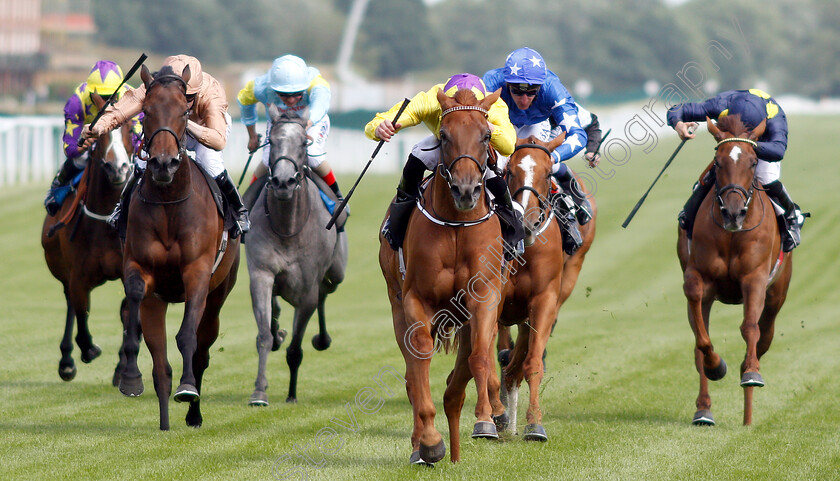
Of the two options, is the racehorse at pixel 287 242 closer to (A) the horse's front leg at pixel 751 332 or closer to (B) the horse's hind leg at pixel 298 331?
(B) the horse's hind leg at pixel 298 331

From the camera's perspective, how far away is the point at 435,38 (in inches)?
3541

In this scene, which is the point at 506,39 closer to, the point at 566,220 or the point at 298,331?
the point at 298,331

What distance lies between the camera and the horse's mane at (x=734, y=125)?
28.8 ft

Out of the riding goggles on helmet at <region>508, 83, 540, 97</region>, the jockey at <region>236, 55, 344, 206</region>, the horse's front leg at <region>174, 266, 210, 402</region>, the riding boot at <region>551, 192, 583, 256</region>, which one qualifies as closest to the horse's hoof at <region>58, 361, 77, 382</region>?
the jockey at <region>236, 55, 344, 206</region>

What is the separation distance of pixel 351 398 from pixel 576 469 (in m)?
3.37

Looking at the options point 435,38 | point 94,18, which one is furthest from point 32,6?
point 435,38

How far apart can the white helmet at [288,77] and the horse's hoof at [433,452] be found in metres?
4.23

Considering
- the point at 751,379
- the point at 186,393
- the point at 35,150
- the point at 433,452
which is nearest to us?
the point at 433,452

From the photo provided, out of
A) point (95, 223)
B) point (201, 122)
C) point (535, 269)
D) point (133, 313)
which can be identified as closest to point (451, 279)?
point (535, 269)

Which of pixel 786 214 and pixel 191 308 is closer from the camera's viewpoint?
pixel 191 308

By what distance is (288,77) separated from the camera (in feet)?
32.1

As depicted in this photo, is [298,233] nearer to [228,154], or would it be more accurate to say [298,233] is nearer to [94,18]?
[228,154]

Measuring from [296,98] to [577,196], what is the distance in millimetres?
2504

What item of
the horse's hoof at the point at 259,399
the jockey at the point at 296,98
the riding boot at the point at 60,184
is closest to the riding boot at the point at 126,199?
the jockey at the point at 296,98
